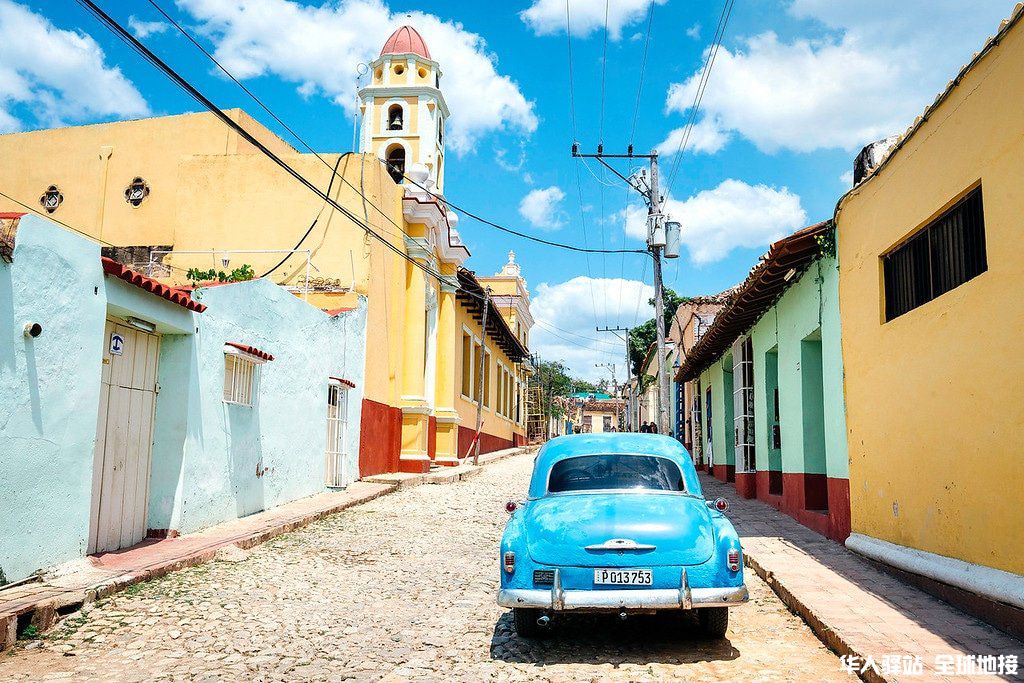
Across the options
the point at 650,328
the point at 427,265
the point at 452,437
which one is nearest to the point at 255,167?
the point at 427,265

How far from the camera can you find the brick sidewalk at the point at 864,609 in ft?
16.9

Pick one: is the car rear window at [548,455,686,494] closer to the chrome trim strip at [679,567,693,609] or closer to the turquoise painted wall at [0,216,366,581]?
the chrome trim strip at [679,567,693,609]

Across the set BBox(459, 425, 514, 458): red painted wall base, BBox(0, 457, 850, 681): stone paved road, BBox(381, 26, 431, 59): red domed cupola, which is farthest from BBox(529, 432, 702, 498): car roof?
BBox(381, 26, 431, 59): red domed cupola

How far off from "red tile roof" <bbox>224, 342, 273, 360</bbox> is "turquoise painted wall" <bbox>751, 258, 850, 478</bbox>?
23.6 ft

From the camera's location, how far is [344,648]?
5.70 m

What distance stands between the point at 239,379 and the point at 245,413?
0.48 meters

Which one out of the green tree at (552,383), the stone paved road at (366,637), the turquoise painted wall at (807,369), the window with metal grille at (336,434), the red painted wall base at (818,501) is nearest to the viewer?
the stone paved road at (366,637)

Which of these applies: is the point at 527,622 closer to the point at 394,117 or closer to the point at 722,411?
the point at 722,411

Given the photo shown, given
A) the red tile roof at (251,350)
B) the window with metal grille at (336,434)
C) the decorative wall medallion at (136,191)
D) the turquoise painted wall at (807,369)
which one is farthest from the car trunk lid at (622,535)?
the decorative wall medallion at (136,191)

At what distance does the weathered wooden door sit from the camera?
315 inches

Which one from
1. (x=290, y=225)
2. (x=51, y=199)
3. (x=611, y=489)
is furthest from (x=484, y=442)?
(x=611, y=489)

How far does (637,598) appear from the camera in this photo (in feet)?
17.0

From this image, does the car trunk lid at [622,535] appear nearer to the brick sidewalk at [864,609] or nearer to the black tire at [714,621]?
the black tire at [714,621]

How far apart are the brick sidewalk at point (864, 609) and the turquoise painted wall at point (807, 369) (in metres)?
1.29
